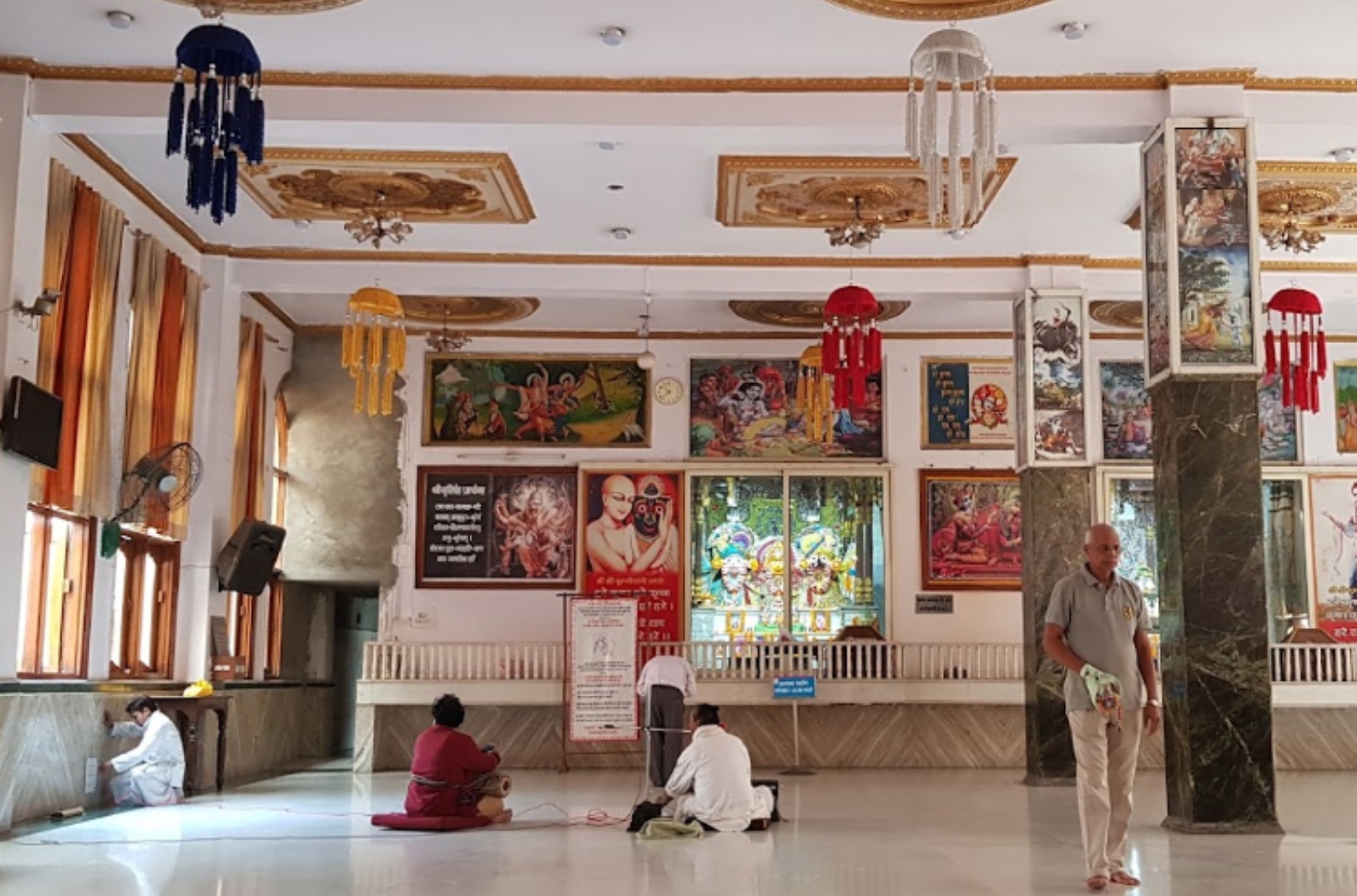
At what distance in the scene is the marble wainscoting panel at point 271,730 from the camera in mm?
16109

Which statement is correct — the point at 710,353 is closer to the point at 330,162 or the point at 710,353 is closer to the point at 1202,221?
the point at 330,162

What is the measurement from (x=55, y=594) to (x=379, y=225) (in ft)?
15.4

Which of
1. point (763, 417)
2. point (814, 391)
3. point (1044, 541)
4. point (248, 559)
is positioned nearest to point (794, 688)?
point (1044, 541)

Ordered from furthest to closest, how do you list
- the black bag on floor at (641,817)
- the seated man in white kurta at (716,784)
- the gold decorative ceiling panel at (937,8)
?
the black bag on floor at (641,817) < the seated man in white kurta at (716,784) < the gold decorative ceiling panel at (937,8)

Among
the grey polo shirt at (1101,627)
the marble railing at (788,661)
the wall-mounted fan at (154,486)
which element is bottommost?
the marble railing at (788,661)

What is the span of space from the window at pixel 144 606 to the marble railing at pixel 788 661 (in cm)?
Answer: 329

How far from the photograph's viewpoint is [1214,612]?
35.7 ft

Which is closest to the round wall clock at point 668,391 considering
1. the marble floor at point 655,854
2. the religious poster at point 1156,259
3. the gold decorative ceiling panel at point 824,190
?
the gold decorative ceiling panel at point 824,190

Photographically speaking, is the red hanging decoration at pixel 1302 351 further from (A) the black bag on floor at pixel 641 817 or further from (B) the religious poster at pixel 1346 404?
(A) the black bag on floor at pixel 641 817

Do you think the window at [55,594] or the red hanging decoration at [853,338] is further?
the red hanging decoration at [853,338]

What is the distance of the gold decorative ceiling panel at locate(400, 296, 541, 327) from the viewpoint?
19359mm

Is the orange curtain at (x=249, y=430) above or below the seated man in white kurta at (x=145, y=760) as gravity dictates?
above

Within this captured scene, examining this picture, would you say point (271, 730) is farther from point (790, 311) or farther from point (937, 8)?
point (937, 8)

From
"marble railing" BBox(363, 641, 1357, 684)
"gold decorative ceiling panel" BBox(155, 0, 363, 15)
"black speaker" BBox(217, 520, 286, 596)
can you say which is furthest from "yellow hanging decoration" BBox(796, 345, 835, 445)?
"gold decorative ceiling panel" BBox(155, 0, 363, 15)
